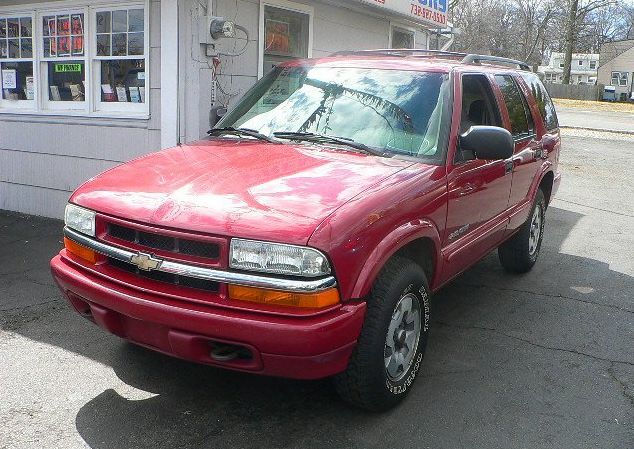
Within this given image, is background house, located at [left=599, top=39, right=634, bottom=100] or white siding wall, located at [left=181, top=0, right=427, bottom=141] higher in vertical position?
background house, located at [left=599, top=39, right=634, bottom=100]

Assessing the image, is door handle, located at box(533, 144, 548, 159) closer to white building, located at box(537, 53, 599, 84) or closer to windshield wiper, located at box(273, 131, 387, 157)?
windshield wiper, located at box(273, 131, 387, 157)

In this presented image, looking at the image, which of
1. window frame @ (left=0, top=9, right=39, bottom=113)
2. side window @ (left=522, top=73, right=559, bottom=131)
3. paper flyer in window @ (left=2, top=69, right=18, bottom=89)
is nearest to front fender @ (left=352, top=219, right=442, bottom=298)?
side window @ (left=522, top=73, right=559, bottom=131)

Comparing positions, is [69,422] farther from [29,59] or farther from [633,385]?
[29,59]

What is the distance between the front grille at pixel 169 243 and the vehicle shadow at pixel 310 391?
3.09 ft

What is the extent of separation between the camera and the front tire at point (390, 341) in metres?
3.32

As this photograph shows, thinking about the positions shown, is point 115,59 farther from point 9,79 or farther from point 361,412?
point 361,412

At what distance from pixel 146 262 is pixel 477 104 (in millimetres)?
2799

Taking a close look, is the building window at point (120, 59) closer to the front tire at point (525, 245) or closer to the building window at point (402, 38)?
the front tire at point (525, 245)

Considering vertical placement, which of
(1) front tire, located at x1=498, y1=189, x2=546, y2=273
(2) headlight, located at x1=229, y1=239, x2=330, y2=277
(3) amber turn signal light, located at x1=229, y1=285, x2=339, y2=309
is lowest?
(1) front tire, located at x1=498, y1=189, x2=546, y2=273

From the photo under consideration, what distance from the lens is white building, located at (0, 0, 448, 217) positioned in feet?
23.3

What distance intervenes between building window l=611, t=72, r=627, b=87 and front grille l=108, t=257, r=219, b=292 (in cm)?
7937

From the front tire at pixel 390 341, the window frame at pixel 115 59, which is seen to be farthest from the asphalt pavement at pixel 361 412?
the window frame at pixel 115 59

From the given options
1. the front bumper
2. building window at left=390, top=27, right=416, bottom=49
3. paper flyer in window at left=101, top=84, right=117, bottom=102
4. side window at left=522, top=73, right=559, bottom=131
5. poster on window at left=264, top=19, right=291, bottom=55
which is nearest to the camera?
the front bumper

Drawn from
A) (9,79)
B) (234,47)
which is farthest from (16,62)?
(234,47)
